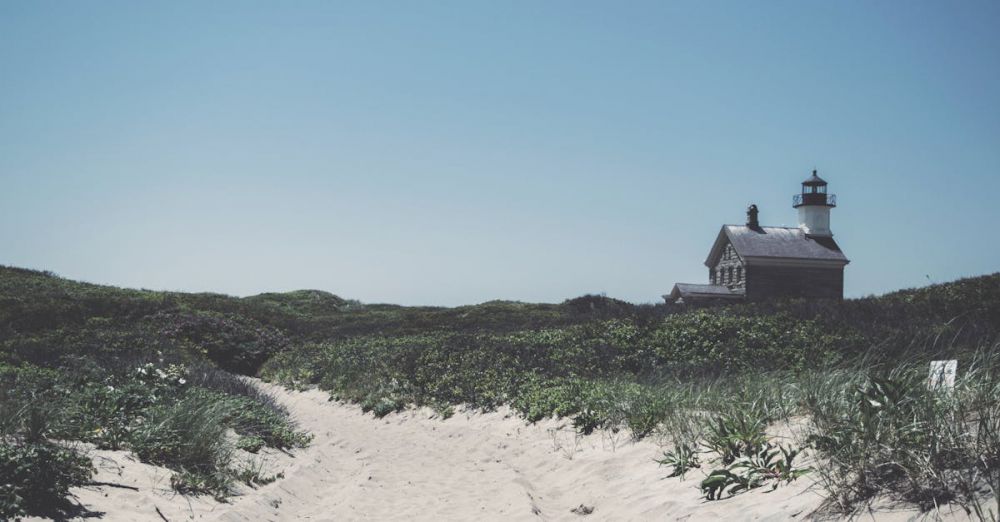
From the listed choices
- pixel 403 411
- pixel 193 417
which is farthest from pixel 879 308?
pixel 193 417

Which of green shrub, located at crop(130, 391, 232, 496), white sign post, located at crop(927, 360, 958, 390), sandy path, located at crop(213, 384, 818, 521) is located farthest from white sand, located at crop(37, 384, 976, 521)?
white sign post, located at crop(927, 360, 958, 390)

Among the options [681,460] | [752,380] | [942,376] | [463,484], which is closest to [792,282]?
[752,380]

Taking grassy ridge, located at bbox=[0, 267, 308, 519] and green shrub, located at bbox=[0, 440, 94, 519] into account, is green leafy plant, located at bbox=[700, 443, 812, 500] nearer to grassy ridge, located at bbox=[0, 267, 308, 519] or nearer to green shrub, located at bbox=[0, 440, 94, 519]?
grassy ridge, located at bbox=[0, 267, 308, 519]

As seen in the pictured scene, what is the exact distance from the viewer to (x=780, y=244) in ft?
146

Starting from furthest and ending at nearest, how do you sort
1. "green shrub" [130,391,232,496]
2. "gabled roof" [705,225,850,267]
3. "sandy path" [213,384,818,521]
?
1. "gabled roof" [705,225,850,267]
2. "green shrub" [130,391,232,496]
3. "sandy path" [213,384,818,521]

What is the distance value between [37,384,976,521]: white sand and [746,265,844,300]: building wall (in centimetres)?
3380

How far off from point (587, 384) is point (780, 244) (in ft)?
118

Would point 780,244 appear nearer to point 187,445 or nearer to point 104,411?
point 187,445

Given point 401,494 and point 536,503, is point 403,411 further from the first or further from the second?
point 536,503

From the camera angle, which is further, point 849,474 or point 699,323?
point 699,323

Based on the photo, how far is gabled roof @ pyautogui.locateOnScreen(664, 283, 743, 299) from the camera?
43969mm

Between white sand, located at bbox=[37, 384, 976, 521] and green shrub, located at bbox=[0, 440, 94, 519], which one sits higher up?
green shrub, located at bbox=[0, 440, 94, 519]

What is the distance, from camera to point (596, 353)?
16281 mm

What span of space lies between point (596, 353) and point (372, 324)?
53.7 ft
